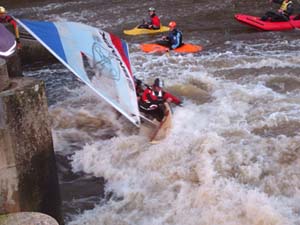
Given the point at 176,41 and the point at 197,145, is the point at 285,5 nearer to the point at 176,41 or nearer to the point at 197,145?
the point at 176,41

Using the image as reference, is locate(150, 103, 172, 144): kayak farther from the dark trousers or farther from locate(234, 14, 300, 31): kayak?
the dark trousers

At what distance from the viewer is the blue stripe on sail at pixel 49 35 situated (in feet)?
28.5

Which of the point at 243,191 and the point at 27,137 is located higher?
the point at 27,137

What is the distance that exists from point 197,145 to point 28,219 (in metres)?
4.47

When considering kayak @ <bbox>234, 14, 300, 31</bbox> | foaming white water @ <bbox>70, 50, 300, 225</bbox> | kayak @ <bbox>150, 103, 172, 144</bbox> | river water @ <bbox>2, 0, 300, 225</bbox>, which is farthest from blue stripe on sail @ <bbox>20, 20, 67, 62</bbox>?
kayak @ <bbox>234, 14, 300, 31</bbox>

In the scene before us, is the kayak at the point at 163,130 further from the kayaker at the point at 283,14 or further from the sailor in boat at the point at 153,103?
the kayaker at the point at 283,14

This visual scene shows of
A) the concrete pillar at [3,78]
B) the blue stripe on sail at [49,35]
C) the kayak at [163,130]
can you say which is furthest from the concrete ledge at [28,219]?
the blue stripe on sail at [49,35]

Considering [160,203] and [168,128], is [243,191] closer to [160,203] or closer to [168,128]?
[160,203]

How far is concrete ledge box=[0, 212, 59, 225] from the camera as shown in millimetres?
4301

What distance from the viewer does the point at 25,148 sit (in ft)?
16.1

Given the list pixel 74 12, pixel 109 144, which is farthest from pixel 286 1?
pixel 109 144

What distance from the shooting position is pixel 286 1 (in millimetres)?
16156

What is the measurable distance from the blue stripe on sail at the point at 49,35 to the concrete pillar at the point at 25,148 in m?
3.78

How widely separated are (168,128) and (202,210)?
97.9 inches
